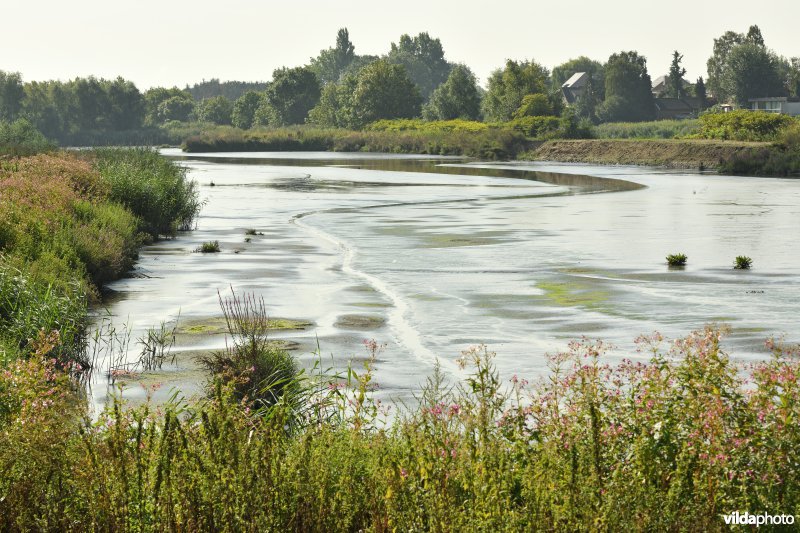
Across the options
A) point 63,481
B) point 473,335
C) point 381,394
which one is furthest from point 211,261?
point 63,481

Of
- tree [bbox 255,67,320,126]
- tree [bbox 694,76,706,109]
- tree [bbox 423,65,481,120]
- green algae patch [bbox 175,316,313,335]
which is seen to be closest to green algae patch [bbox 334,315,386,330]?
green algae patch [bbox 175,316,313,335]

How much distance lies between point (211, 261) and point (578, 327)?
1140 centimetres

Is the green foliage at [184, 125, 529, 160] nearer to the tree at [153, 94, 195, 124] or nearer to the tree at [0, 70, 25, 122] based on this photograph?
the tree at [0, 70, 25, 122]

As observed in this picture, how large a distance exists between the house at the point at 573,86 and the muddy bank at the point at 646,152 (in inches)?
3629

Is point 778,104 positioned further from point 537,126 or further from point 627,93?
point 537,126

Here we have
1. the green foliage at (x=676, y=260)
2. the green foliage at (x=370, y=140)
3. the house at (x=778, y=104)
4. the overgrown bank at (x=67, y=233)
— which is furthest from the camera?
the house at (x=778, y=104)

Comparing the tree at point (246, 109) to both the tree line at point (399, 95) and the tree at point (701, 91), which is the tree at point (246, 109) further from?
the tree at point (701, 91)

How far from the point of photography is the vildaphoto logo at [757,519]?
5926 mm

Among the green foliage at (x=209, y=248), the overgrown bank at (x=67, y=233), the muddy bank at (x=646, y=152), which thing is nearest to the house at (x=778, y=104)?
the muddy bank at (x=646, y=152)

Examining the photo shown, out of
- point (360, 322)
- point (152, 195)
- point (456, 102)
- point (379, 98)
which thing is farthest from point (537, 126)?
point (360, 322)

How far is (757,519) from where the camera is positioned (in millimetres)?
6004

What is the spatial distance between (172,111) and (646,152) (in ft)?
393

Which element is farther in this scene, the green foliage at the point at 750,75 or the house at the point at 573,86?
the house at the point at 573,86

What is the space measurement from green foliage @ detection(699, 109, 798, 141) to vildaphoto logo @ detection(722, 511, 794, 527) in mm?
74585
